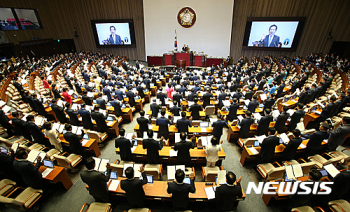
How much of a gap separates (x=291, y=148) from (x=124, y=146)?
15.0 ft

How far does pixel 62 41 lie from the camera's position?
21719 mm

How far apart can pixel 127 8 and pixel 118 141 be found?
20.5m

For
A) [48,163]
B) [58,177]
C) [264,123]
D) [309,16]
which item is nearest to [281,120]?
[264,123]

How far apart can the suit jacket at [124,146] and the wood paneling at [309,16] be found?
18556mm

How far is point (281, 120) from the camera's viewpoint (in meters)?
5.61

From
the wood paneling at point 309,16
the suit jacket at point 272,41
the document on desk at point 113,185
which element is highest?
the wood paneling at point 309,16

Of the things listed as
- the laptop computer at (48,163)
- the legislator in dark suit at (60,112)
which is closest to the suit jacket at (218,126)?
the laptop computer at (48,163)

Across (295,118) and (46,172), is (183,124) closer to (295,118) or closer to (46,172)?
(46,172)

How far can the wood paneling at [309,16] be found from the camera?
14523 millimetres

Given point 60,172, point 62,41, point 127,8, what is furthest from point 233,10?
point 62,41

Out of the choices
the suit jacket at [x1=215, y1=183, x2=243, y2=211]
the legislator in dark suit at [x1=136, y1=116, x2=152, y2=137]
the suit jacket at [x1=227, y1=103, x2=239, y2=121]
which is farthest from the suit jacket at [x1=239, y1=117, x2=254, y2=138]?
the legislator in dark suit at [x1=136, y1=116, x2=152, y2=137]

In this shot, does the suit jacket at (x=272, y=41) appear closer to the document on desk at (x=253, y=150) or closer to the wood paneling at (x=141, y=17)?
the wood paneling at (x=141, y=17)

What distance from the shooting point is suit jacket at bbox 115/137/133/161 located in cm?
432

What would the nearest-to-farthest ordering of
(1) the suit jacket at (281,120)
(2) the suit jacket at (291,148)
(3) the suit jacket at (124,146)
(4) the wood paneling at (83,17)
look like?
(2) the suit jacket at (291,148) < (3) the suit jacket at (124,146) < (1) the suit jacket at (281,120) < (4) the wood paneling at (83,17)
